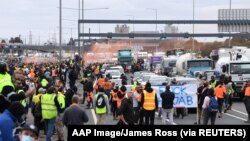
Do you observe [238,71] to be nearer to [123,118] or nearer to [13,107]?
[123,118]

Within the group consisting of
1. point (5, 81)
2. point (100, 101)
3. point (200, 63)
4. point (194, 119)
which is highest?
point (5, 81)

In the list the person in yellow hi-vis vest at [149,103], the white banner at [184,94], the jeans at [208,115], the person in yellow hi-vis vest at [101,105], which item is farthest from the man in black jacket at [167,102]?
the white banner at [184,94]

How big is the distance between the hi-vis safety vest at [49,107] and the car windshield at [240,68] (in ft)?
76.7

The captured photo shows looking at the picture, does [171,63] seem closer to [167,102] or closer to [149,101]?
[167,102]

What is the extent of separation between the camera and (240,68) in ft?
134

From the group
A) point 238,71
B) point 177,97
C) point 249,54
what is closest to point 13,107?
point 177,97

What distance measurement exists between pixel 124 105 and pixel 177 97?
963cm

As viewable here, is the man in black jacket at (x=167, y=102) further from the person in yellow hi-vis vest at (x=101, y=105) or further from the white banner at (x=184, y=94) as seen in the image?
the white banner at (x=184, y=94)

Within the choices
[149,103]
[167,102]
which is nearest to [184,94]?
[167,102]

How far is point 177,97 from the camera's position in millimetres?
27859

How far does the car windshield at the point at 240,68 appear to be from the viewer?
40.8 metres

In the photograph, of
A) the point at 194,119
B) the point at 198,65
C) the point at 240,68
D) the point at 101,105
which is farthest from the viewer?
the point at 198,65

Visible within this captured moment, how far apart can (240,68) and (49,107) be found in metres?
23.8

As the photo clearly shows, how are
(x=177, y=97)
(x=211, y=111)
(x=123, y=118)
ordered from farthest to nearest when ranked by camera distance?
(x=177, y=97) → (x=211, y=111) → (x=123, y=118)
